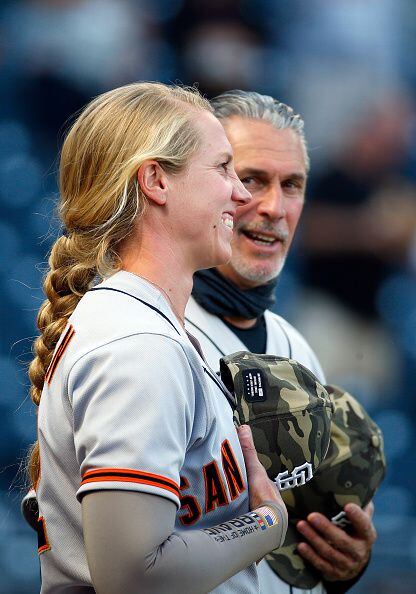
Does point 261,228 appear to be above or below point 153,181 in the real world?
below

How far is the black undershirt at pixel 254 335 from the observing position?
6.56 feet

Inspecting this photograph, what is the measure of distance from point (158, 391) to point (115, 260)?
284mm

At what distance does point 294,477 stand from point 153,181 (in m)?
0.50

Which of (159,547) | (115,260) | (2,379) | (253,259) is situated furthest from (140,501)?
(2,379)

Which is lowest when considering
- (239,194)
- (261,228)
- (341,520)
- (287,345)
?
(341,520)

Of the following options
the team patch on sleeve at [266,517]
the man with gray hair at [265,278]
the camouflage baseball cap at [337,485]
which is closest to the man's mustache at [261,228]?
the man with gray hair at [265,278]

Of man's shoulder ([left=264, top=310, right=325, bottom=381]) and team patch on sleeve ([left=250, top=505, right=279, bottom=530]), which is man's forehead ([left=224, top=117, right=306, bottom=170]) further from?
team patch on sleeve ([left=250, top=505, right=279, bottom=530])

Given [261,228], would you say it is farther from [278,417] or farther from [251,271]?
[278,417]

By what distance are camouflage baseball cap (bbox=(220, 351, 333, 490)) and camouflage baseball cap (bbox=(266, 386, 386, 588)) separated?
320 millimetres

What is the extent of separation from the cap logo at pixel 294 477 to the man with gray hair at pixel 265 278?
39 cm

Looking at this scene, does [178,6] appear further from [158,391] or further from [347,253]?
[158,391]

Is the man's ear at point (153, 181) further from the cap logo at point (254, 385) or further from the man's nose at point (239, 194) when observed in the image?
the cap logo at point (254, 385)

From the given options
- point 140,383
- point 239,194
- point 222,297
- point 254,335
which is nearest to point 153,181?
point 239,194

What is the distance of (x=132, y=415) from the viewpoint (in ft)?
3.51
